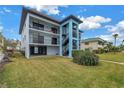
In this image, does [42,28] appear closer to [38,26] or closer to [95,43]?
[38,26]

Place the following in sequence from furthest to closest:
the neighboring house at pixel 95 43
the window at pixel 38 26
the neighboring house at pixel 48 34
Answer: the neighboring house at pixel 95 43 < the window at pixel 38 26 < the neighboring house at pixel 48 34

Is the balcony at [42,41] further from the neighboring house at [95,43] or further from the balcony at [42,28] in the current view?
the neighboring house at [95,43]

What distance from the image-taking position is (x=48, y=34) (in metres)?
20.1

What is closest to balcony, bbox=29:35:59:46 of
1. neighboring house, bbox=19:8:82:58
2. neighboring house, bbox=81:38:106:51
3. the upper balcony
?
neighboring house, bbox=19:8:82:58

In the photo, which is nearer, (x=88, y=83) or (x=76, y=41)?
(x=88, y=83)

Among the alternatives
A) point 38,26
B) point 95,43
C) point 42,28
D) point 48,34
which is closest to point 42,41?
point 48,34

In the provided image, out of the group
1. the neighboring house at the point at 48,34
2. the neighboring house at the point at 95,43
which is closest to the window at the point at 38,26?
the neighboring house at the point at 48,34

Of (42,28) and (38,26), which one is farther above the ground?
(38,26)

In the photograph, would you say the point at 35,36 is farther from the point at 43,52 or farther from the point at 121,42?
the point at 121,42

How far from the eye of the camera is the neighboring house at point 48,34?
1674 centimetres
